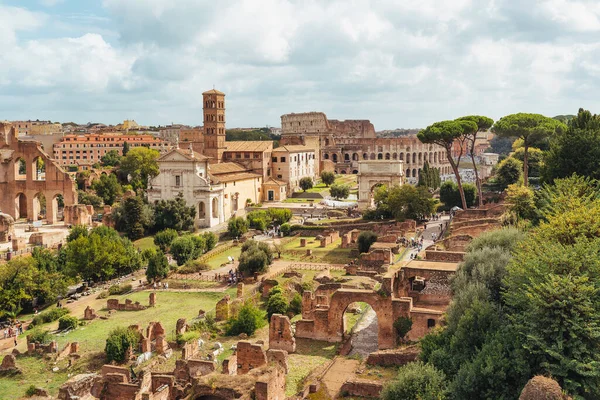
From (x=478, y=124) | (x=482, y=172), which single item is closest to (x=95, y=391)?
(x=478, y=124)

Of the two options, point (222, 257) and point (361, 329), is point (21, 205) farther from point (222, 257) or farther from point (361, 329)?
point (361, 329)

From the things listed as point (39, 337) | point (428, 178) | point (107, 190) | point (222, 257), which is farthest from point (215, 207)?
point (39, 337)

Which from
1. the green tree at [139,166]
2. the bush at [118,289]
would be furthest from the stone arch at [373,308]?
the green tree at [139,166]

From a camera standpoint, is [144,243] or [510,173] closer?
[144,243]

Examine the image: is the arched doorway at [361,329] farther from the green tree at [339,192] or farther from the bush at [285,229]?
the green tree at [339,192]

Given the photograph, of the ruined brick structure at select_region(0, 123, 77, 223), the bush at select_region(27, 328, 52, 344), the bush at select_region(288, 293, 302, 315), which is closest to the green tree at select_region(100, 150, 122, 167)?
the ruined brick structure at select_region(0, 123, 77, 223)

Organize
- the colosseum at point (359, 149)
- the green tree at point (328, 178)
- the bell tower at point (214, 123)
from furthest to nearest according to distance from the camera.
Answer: the colosseum at point (359, 149)
the green tree at point (328, 178)
the bell tower at point (214, 123)
